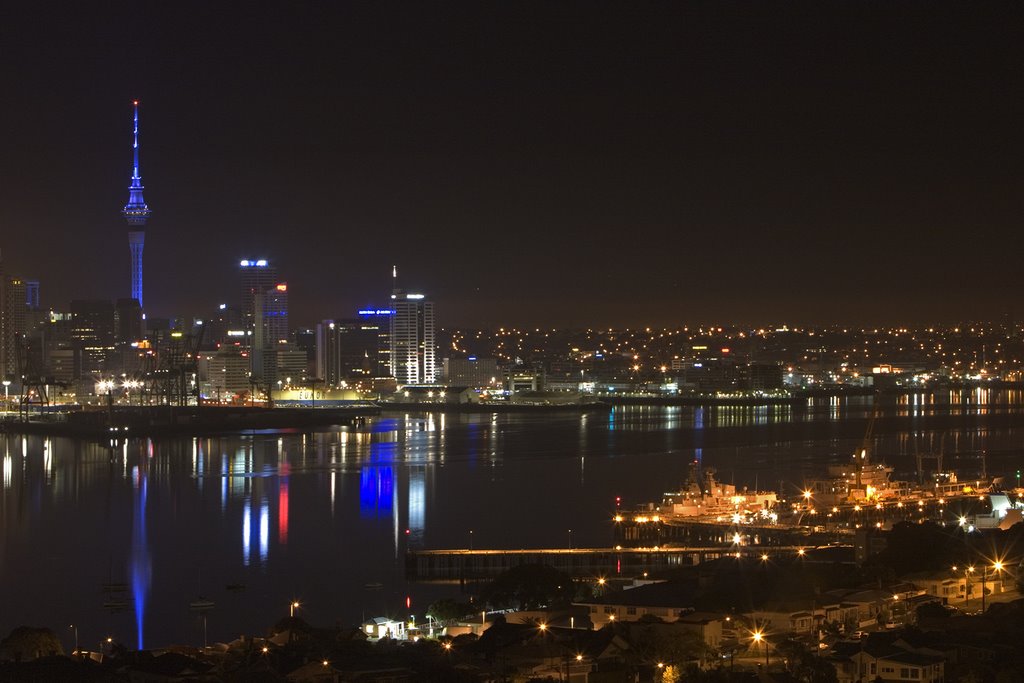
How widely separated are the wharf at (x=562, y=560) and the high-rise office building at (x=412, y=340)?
4509 cm

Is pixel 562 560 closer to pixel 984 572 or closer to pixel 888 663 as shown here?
pixel 984 572

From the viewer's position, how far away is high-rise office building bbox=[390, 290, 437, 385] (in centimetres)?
5766

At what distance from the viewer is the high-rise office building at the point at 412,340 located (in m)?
57.7

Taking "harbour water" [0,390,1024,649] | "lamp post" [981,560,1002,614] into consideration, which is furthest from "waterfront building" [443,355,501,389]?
"lamp post" [981,560,1002,614]

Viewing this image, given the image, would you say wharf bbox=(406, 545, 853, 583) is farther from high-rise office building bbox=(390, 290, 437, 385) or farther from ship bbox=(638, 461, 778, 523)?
high-rise office building bbox=(390, 290, 437, 385)

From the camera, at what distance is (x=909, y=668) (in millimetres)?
6367

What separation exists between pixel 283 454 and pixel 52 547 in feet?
38.8

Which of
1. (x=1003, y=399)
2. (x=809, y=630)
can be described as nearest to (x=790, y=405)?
(x=1003, y=399)

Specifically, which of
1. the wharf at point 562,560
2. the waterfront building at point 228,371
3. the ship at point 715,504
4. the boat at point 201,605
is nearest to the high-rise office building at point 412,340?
the waterfront building at point 228,371

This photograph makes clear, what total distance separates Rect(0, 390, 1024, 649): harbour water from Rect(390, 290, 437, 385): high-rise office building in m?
23.4

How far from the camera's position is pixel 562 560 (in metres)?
11.8

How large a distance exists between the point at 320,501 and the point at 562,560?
600 centimetres

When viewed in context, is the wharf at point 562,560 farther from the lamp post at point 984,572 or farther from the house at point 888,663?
the house at point 888,663

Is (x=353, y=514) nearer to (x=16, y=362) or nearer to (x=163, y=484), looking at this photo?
(x=163, y=484)
